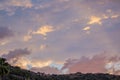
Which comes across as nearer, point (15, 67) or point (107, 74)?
point (15, 67)

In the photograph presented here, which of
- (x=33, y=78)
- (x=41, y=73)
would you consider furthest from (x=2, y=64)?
(x=41, y=73)

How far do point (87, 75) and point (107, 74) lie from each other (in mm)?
11053

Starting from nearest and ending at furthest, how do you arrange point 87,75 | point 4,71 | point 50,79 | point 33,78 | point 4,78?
point 4,71, point 4,78, point 33,78, point 50,79, point 87,75

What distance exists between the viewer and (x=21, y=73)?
124312 millimetres

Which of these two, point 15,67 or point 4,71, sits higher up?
A: point 15,67

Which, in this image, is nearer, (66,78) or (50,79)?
(50,79)

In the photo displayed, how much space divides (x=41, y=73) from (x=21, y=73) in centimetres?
2367

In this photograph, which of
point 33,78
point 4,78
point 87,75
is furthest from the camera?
point 87,75

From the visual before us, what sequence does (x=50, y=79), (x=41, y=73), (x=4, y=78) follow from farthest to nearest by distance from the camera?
(x=41, y=73) < (x=50, y=79) < (x=4, y=78)

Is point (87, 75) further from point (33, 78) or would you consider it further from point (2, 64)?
point (2, 64)

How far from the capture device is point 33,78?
399ft

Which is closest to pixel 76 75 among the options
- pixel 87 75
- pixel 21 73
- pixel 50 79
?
pixel 87 75

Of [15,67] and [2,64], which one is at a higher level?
[15,67]

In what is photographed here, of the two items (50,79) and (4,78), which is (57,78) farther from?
(4,78)
